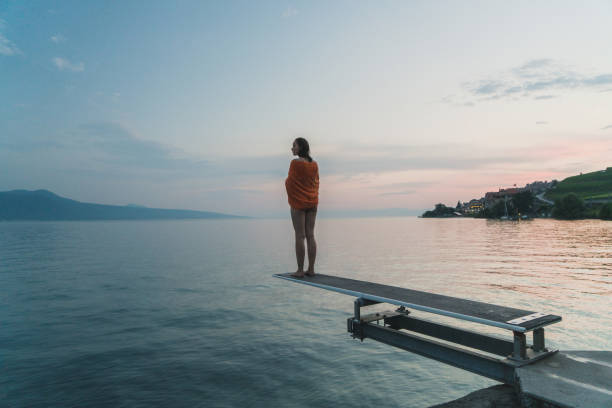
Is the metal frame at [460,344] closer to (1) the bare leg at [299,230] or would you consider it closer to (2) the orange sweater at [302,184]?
(1) the bare leg at [299,230]

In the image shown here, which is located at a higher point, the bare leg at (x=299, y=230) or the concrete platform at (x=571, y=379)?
the bare leg at (x=299, y=230)

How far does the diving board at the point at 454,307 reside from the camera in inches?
188

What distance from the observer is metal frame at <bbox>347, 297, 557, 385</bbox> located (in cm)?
486

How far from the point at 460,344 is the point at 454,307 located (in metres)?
1.26

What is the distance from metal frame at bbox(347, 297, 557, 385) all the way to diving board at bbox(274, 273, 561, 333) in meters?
0.19

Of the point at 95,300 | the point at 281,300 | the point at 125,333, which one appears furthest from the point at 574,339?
the point at 95,300

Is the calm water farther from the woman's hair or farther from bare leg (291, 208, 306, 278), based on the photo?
the woman's hair

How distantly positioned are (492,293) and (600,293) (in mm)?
4704

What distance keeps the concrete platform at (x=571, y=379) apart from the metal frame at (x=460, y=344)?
17 cm

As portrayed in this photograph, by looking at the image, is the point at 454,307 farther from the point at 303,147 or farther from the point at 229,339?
the point at 229,339

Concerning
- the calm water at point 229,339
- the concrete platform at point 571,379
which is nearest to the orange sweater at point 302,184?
the calm water at point 229,339

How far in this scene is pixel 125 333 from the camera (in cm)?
1300

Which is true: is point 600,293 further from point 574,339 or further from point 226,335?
point 226,335

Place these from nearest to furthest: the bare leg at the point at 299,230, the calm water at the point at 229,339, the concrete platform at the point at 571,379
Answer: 1. the concrete platform at the point at 571,379
2. the bare leg at the point at 299,230
3. the calm water at the point at 229,339
